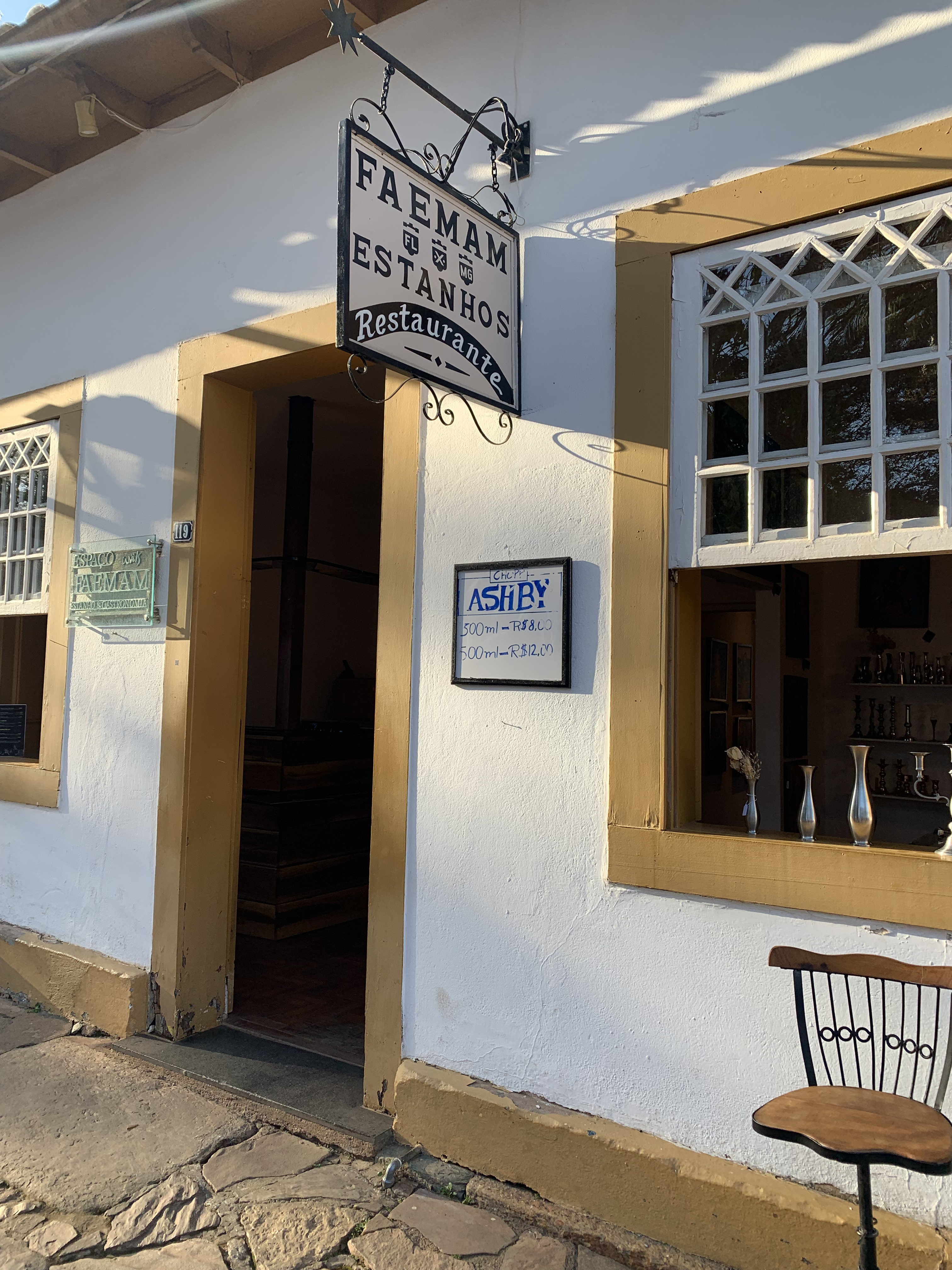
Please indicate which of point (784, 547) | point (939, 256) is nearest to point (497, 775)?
point (784, 547)

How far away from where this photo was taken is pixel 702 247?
317cm

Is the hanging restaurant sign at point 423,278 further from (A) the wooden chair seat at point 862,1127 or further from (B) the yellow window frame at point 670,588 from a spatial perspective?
(A) the wooden chair seat at point 862,1127

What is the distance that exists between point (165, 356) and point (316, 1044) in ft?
11.3

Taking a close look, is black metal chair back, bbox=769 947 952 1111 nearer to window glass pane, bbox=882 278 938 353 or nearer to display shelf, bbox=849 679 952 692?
window glass pane, bbox=882 278 938 353

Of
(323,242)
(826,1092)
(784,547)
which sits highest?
(323,242)

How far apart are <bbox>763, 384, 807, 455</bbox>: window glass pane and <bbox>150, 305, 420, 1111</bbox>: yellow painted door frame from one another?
5.25 feet

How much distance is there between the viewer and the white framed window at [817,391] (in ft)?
9.02

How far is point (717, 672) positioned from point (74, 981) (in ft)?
13.8

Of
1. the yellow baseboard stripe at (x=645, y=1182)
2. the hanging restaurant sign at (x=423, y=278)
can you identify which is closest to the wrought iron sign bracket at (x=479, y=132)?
the hanging restaurant sign at (x=423, y=278)

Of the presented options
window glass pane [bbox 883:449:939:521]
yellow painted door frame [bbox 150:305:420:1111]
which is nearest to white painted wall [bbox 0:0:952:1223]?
yellow painted door frame [bbox 150:305:420:1111]

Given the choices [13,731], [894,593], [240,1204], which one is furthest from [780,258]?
[13,731]

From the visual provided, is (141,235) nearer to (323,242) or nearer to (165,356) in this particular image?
(165,356)

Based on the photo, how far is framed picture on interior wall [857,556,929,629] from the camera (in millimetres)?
6691

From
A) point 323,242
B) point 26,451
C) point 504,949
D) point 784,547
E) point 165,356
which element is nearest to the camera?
point 784,547
